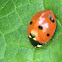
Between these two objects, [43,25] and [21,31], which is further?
[21,31]

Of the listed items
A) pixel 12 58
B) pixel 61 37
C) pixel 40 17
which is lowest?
pixel 12 58

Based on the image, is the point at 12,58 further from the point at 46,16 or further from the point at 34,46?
the point at 46,16

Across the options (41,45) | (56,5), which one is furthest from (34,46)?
(56,5)

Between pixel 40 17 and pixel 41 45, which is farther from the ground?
pixel 40 17
